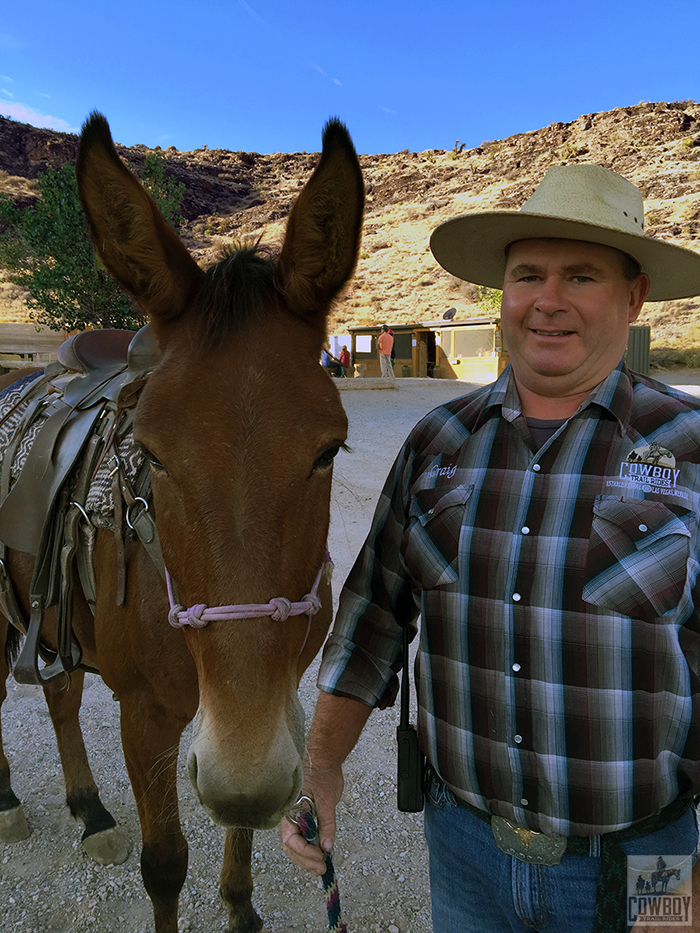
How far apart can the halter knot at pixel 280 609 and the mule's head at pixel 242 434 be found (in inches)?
0.7

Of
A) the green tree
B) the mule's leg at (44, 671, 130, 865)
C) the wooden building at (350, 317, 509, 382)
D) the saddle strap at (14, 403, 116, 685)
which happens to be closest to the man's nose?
the saddle strap at (14, 403, 116, 685)

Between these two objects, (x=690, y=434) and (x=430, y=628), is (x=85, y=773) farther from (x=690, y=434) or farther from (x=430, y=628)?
(x=690, y=434)

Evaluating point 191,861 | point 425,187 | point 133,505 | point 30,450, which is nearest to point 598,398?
point 133,505

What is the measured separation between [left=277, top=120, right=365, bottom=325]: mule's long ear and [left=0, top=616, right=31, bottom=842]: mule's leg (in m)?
2.65

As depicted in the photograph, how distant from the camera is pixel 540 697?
125cm

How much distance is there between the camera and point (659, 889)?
120cm

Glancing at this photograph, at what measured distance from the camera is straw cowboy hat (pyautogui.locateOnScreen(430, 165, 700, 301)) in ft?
4.57

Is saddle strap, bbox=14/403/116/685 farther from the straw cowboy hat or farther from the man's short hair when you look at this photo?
the man's short hair

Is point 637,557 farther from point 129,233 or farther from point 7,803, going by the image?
point 7,803

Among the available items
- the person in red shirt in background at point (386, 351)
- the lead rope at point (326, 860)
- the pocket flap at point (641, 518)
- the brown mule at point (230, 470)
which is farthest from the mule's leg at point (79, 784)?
the person in red shirt in background at point (386, 351)

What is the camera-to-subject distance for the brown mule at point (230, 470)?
1.16m

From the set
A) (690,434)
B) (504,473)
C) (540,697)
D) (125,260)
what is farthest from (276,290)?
(540,697)

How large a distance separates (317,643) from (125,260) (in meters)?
1.54

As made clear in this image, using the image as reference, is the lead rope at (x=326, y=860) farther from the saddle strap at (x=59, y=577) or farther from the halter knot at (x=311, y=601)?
the saddle strap at (x=59, y=577)
